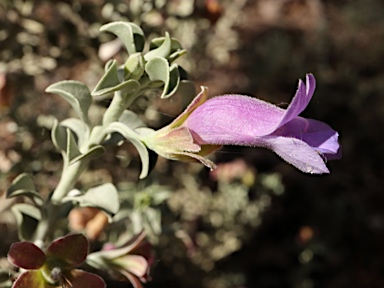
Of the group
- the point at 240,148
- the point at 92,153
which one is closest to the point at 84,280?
the point at 92,153

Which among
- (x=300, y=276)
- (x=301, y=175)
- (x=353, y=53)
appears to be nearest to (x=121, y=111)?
(x=300, y=276)

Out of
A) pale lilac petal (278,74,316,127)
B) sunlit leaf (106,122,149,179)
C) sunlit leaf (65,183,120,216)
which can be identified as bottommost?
sunlit leaf (65,183,120,216)

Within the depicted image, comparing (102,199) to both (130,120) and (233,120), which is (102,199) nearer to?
(130,120)

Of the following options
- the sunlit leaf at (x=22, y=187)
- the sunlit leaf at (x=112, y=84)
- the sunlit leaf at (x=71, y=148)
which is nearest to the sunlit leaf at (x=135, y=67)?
the sunlit leaf at (x=112, y=84)

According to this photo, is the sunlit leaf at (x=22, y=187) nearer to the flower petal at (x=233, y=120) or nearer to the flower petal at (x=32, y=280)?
the flower petal at (x=32, y=280)

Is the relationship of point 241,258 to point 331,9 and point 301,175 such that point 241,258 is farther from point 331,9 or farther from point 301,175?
point 331,9

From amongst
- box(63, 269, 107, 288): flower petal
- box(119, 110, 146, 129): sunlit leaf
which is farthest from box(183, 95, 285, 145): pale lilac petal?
box(63, 269, 107, 288): flower petal

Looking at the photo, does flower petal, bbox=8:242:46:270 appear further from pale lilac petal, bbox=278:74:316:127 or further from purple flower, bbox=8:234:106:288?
pale lilac petal, bbox=278:74:316:127
